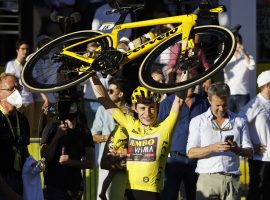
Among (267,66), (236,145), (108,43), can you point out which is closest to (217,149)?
(236,145)

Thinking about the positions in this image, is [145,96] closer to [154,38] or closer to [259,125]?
[154,38]

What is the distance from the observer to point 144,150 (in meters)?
10.1

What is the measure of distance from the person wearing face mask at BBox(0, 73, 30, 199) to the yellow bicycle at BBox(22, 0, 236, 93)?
0.52 metres

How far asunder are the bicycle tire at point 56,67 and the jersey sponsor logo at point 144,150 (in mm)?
869

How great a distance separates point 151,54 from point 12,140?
5.30ft

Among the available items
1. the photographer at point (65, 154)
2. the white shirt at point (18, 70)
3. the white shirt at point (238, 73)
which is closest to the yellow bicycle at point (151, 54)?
the photographer at point (65, 154)

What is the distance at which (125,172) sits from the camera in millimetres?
11086

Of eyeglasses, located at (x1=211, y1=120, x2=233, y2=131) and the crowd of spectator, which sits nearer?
the crowd of spectator

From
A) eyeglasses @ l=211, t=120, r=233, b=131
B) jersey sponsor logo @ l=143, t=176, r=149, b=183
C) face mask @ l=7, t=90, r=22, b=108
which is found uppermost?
face mask @ l=7, t=90, r=22, b=108

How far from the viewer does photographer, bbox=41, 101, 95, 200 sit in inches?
420

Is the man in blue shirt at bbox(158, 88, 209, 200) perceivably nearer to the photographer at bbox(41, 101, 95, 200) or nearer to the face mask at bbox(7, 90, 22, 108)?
the photographer at bbox(41, 101, 95, 200)

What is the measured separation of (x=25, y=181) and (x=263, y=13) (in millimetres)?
7609

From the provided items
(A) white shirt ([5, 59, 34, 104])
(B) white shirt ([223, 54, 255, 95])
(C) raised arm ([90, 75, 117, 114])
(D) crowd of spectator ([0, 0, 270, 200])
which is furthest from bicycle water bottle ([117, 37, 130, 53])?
(B) white shirt ([223, 54, 255, 95])

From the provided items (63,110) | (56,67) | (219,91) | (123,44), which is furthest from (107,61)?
(123,44)
